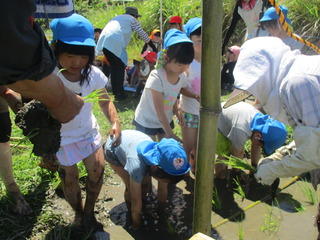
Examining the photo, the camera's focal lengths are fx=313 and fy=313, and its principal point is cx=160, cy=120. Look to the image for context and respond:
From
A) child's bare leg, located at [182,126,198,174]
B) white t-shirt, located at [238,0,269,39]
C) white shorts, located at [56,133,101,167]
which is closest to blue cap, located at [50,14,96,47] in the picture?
white shorts, located at [56,133,101,167]

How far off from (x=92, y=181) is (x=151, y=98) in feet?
3.72

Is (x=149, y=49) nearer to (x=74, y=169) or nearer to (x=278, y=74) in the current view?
(x=74, y=169)

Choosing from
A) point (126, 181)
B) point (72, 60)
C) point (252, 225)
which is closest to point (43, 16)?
point (72, 60)

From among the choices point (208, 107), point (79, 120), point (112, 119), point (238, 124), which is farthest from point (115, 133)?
point (208, 107)

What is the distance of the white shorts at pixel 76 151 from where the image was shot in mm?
2570

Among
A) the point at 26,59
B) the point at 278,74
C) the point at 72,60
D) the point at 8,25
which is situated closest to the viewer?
the point at 8,25

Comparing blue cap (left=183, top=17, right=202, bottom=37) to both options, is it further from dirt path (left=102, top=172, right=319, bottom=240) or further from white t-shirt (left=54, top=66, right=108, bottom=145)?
dirt path (left=102, top=172, right=319, bottom=240)

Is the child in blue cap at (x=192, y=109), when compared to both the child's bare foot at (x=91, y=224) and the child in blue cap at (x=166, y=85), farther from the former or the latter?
the child's bare foot at (x=91, y=224)

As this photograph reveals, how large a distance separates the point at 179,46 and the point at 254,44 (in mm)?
1359

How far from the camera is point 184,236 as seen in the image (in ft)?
9.35

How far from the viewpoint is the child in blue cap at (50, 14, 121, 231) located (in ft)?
8.09

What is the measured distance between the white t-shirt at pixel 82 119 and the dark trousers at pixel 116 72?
12.7ft

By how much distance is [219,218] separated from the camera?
307cm

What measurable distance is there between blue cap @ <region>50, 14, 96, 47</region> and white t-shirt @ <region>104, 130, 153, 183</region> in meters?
0.95
